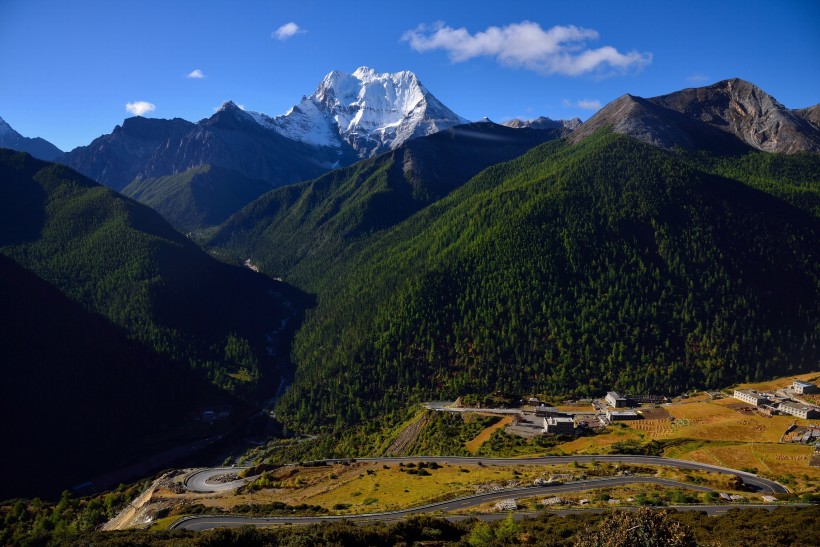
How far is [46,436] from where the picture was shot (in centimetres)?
14862

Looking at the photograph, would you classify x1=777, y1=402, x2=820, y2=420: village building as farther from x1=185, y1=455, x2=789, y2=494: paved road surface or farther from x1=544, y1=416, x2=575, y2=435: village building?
x1=544, y1=416, x2=575, y2=435: village building

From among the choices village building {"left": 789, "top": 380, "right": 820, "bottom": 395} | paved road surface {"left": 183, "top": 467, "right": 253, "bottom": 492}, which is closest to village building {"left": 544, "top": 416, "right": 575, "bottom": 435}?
village building {"left": 789, "top": 380, "right": 820, "bottom": 395}

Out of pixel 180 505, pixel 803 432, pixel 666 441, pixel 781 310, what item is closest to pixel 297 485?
pixel 180 505

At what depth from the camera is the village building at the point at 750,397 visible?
388 ft

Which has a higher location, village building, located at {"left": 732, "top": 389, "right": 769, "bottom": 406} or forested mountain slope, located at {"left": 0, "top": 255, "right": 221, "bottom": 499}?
forested mountain slope, located at {"left": 0, "top": 255, "right": 221, "bottom": 499}

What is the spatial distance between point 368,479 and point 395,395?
8020 cm

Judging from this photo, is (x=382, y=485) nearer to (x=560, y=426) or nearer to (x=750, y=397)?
(x=560, y=426)

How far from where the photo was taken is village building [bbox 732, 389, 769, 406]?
118375mm

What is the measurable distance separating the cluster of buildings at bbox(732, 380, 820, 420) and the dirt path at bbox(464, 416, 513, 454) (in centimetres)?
5499

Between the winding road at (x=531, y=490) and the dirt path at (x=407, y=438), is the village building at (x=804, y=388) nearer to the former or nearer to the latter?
the winding road at (x=531, y=490)

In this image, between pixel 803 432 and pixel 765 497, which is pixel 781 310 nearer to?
pixel 803 432

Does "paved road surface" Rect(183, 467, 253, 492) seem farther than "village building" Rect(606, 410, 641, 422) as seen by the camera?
No

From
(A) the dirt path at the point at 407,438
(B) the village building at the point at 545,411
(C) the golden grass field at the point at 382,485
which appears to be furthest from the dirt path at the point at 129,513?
(B) the village building at the point at 545,411

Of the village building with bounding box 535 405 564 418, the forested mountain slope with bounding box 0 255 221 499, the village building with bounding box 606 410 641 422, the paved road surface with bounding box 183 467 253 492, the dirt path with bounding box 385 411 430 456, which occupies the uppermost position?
the forested mountain slope with bounding box 0 255 221 499
